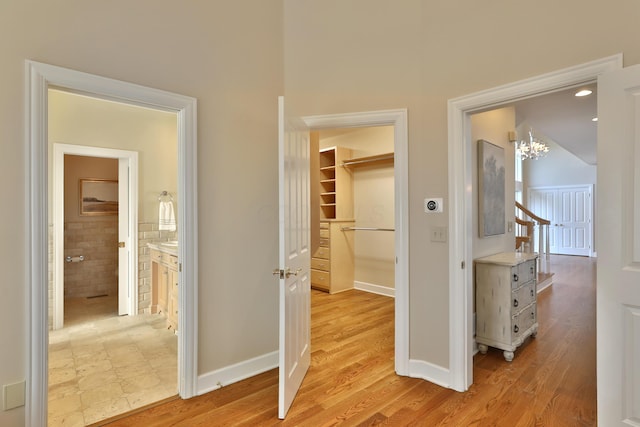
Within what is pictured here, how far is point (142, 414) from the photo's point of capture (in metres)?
2.08

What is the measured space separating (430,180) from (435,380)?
1.49 metres

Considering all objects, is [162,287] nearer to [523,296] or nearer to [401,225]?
[401,225]

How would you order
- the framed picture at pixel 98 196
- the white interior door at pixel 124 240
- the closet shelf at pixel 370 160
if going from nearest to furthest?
the white interior door at pixel 124 240 → the closet shelf at pixel 370 160 → the framed picture at pixel 98 196

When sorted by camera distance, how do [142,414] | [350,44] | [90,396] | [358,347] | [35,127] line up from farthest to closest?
[358,347] → [350,44] → [90,396] → [142,414] → [35,127]

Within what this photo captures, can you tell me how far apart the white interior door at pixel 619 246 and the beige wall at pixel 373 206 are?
10.7 feet

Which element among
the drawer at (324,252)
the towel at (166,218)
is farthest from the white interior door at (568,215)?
the towel at (166,218)

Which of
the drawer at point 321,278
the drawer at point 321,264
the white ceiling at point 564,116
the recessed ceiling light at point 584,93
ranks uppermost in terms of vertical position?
the white ceiling at point 564,116

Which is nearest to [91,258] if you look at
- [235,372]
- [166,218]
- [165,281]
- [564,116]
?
[166,218]

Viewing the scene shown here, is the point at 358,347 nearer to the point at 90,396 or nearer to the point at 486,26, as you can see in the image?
the point at 90,396

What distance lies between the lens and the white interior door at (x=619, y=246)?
160 centimetres

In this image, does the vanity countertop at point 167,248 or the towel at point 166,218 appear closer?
the vanity countertop at point 167,248

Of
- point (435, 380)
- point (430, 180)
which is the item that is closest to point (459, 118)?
point (430, 180)

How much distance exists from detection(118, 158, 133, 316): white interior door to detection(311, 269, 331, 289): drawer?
263 cm

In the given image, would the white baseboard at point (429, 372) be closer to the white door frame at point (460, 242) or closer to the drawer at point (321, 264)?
the white door frame at point (460, 242)
